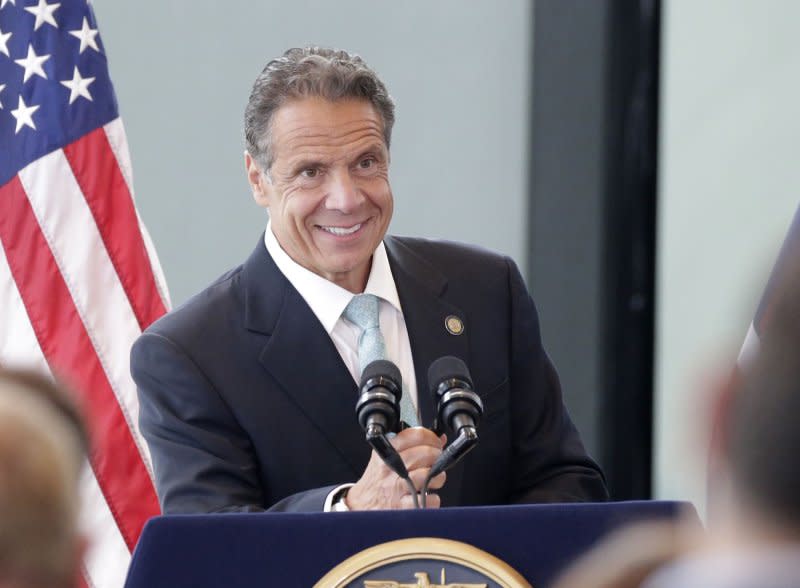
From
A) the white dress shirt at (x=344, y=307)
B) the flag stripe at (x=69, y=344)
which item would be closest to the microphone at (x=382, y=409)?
the white dress shirt at (x=344, y=307)

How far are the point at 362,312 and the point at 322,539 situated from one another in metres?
1.03

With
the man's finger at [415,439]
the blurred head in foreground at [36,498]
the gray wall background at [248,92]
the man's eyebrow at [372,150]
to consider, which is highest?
the gray wall background at [248,92]

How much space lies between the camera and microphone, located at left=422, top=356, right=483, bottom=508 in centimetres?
209

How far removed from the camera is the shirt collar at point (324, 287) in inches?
114

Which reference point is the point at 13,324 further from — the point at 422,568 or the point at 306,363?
the point at 422,568

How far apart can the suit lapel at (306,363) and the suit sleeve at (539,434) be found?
33 cm

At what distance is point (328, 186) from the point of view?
9.48ft

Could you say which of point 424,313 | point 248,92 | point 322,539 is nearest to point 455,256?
point 424,313

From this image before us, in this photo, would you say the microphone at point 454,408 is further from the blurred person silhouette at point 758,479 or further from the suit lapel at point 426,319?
the blurred person silhouette at point 758,479

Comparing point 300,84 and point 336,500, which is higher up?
point 300,84

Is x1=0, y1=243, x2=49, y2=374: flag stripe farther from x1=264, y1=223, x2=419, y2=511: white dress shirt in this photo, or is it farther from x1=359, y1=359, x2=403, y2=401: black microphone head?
x1=359, y1=359, x2=403, y2=401: black microphone head

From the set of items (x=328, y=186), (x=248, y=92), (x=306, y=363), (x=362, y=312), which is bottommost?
(x=306, y=363)

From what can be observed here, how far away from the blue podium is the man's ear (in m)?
1.12

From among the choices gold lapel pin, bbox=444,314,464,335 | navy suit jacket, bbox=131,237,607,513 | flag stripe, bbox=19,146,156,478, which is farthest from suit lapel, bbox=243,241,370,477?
flag stripe, bbox=19,146,156,478
